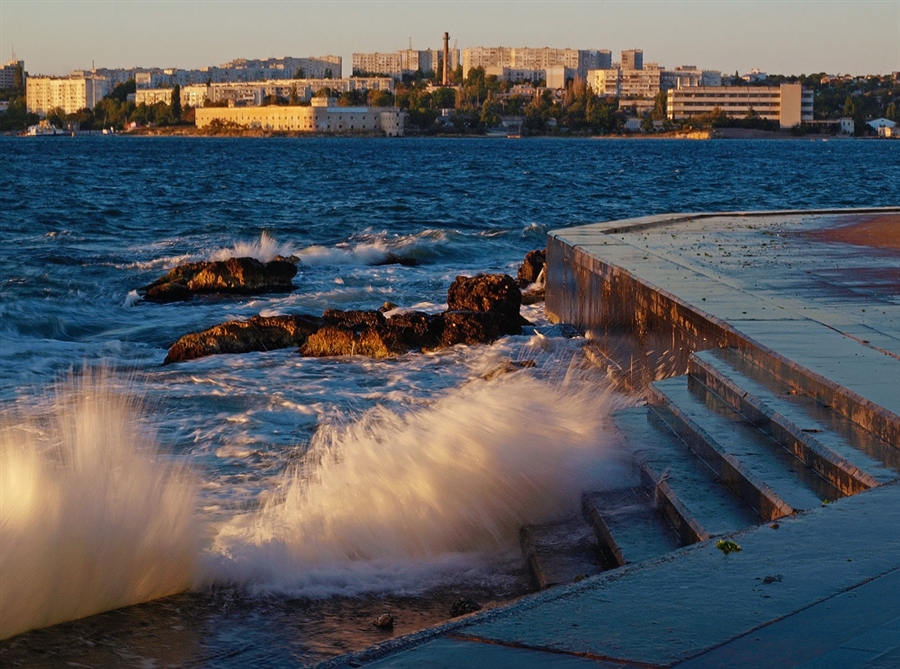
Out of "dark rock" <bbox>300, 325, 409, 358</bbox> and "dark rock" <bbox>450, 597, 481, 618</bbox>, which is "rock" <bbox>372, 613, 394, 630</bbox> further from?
"dark rock" <bbox>300, 325, 409, 358</bbox>

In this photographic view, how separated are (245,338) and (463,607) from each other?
716 centimetres

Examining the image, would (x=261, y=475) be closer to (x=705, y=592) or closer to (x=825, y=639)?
(x=705, y=592)

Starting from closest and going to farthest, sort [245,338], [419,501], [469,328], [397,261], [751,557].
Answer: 1. [751,557]
2. [419,501]
3. [469,328]
4. [245,338]
5. [397,261]

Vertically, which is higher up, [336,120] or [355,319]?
[336,120]

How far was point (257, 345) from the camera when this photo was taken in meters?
11.2

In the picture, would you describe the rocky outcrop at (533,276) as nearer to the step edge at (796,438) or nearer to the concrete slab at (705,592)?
the step edge at (796,438)

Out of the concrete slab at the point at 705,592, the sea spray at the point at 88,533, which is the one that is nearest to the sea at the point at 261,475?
the sea spray at the point at 88,533

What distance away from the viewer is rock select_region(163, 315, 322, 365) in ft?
36.2

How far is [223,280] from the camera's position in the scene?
1647 centimetres

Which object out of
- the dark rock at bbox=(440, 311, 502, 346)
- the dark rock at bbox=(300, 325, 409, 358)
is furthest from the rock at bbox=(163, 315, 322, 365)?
the dark rock at bbox=(440, 311, 502, 346)

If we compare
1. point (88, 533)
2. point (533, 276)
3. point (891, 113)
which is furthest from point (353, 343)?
point (891, 113)

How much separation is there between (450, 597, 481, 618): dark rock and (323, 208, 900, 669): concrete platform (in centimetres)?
123

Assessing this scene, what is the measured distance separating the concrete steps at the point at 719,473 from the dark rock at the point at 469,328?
531 cm

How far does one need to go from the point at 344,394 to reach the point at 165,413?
142 cm
